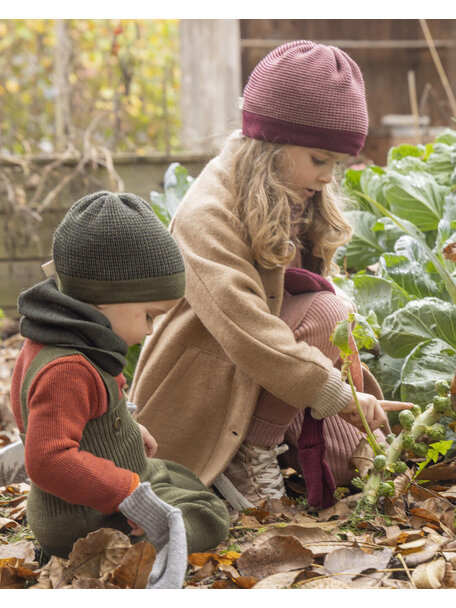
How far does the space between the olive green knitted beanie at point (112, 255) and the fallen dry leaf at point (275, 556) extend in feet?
1.92

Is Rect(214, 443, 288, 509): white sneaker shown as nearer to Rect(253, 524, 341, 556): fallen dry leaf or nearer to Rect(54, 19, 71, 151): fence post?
Rect(253, 524, 341, 556): fallen dry leaf

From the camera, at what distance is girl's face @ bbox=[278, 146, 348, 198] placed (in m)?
2.15

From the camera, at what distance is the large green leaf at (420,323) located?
88.7 inches

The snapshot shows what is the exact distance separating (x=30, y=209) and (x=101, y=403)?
2851 mm

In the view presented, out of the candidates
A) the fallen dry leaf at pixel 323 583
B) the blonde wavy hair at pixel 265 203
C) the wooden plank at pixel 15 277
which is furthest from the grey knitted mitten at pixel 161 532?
the wooden plank at pixel 15 277

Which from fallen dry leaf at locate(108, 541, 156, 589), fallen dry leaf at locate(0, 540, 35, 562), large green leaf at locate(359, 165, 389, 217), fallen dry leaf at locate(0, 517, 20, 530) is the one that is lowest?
fallen dry leaf at locate(0, 517, 20, 530)

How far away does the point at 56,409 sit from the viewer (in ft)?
4.93

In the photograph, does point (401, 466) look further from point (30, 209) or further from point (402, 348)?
point (30, 209)

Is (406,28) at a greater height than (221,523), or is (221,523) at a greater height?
(406,28)

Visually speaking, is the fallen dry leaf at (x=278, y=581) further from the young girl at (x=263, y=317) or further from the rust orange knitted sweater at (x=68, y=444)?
the young girl at (x=263, y=317)

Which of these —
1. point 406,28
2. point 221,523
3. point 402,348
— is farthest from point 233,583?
point 406,28

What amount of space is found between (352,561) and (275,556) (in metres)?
0.16

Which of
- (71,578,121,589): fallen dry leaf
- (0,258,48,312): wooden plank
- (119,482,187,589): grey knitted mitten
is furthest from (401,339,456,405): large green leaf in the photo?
(0,258,48,312): wooden plank

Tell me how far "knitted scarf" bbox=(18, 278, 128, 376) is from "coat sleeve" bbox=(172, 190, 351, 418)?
43 centimetres
